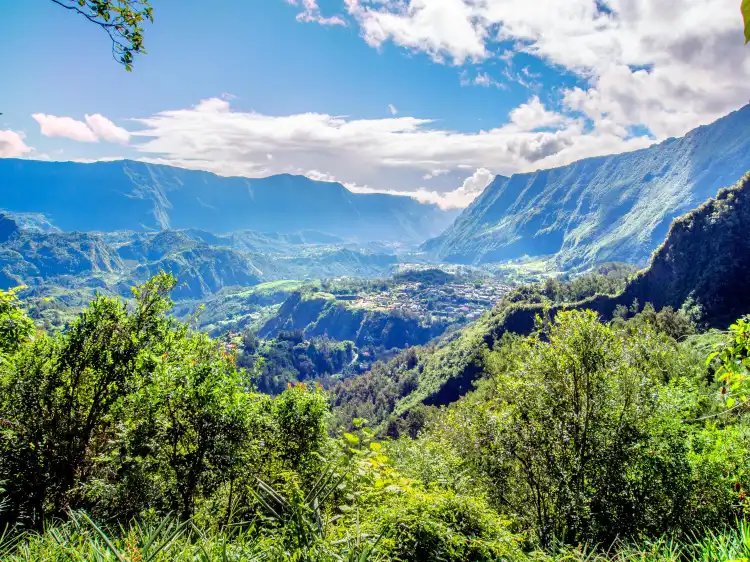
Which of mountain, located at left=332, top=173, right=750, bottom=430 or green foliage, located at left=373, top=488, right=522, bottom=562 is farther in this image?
mountain, located at left=332, top=173, right=750, bottom=430

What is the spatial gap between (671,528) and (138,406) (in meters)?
15.0

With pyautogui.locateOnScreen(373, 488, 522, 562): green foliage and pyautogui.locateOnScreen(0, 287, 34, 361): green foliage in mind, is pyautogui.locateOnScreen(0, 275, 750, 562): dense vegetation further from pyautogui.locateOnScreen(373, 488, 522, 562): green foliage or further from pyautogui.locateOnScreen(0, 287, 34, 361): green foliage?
pyautogui.locateOnScreen(373, 488, 522, 562): green foliage

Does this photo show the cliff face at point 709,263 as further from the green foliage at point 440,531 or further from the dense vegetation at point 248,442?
the green foliage at point 440,531

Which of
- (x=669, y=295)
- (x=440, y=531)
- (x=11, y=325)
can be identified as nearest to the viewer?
(x=440, y=531)

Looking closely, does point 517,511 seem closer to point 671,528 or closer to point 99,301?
point 671,528

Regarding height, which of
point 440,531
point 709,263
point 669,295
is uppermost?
point 709,263

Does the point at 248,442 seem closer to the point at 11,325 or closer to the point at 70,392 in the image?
the point at 70,392

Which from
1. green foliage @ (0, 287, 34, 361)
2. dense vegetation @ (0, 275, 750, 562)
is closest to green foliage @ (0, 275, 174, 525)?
dense vegetation @ (0, 275, 750, 562)

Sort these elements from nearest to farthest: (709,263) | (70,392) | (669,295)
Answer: (70,392) → (709,263) → (669,295)

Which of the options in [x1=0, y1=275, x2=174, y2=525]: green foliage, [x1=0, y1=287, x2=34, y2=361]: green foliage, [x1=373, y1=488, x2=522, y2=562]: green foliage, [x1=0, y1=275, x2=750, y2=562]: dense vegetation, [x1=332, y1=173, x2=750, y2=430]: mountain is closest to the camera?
[x1=373, y1=488, x2=522, y2=562]: green foliage

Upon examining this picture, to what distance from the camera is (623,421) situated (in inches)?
446

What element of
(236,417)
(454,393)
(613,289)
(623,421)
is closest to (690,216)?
(613,289)

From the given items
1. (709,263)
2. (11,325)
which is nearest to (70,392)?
(11,325)

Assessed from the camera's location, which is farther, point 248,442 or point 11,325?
point 11,325
